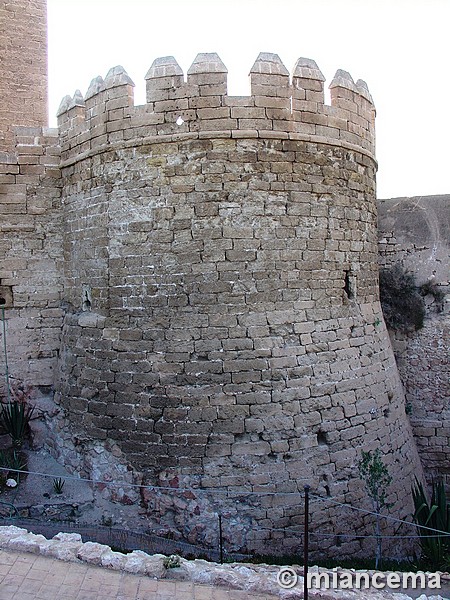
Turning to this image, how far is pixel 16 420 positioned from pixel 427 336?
6543 millimetres

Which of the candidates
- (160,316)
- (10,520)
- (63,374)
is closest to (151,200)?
(160,316)

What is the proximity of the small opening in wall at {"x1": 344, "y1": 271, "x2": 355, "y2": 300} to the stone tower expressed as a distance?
7551mm

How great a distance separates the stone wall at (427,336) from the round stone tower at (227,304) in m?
2.47

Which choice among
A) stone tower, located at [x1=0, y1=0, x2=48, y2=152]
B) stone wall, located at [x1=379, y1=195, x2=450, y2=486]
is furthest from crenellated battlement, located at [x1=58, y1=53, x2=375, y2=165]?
stone tower, located at [x1=0, y1=0, x2=48, y2=152]

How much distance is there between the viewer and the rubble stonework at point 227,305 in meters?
5.99

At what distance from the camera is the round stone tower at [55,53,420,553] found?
598 cm

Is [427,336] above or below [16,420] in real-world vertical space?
above

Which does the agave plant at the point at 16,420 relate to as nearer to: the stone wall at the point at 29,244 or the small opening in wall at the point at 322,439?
the stone wall at the point at 29,244

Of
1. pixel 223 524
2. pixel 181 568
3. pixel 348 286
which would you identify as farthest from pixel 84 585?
pixel 348 286

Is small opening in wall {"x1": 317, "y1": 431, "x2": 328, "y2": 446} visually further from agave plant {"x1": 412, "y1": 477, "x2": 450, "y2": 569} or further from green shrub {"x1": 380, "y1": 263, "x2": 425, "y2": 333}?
green shrub {"x1": 380, "y1": 263, "x2": 425, "y2": 333}

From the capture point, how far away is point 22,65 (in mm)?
10688

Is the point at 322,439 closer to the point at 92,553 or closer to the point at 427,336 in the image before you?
the point at 92,553

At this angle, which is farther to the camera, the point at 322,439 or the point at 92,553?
the point at 322,439

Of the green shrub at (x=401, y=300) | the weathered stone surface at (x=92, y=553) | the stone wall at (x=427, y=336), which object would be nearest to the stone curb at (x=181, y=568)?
the weathered stone surface at (x=92, y=553)
